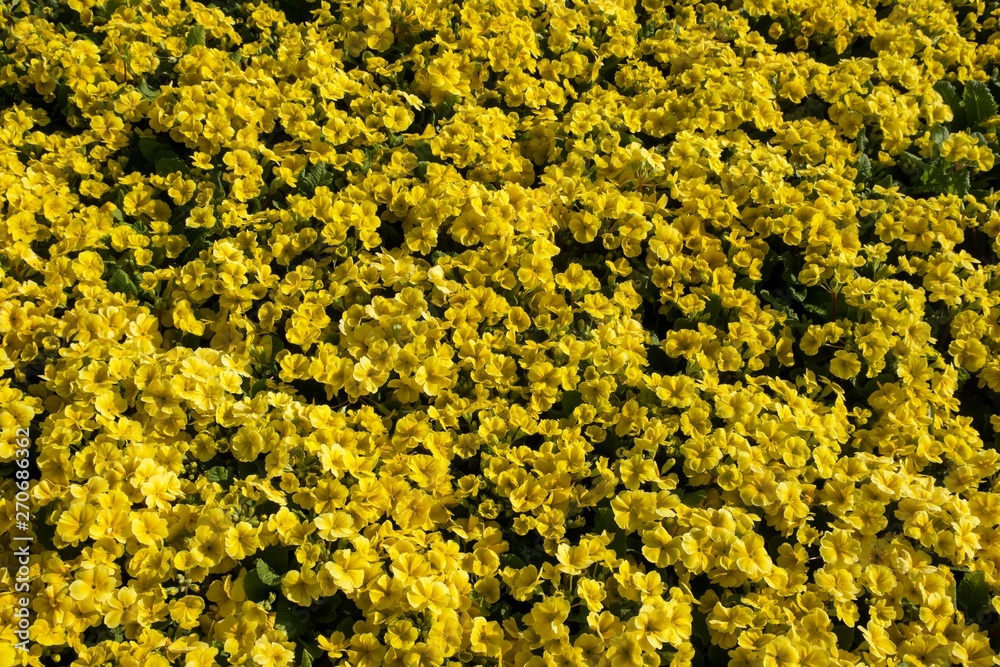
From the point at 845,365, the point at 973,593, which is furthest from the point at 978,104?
the point at 973,593

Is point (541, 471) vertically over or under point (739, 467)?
under

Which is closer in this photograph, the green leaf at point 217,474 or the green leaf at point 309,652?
the green leaf at point 309,652

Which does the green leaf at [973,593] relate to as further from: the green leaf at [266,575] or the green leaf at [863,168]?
the green leaf at [266,575]

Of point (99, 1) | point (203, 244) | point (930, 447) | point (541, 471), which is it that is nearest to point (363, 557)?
point (541, 471)

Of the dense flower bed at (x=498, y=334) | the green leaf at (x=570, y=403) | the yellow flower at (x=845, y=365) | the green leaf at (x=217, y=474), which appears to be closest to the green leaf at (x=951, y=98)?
the dense flower bed at (x=498, y=334)

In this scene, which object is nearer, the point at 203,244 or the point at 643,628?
the point at 643,628

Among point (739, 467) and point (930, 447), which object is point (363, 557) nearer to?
point (739, 467)

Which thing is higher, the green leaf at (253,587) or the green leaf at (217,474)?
the green leaf at (217,474)
